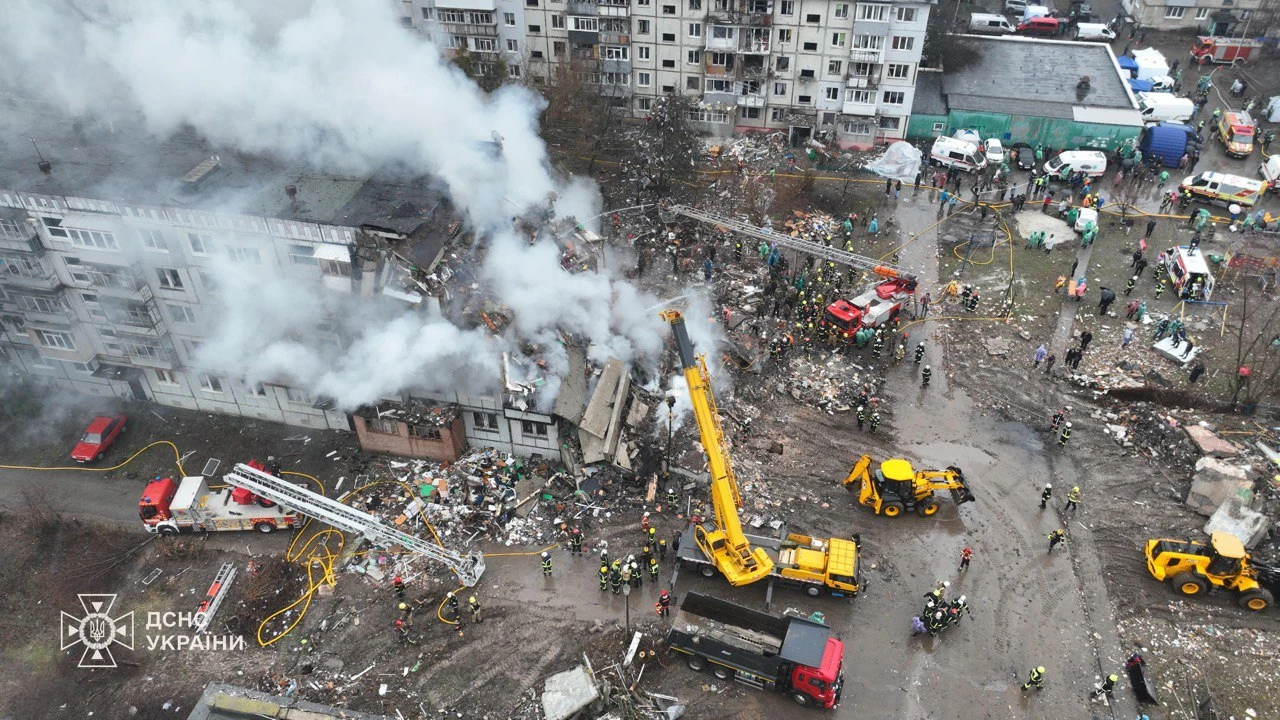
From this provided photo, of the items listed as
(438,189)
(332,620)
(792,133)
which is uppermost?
(438,189)

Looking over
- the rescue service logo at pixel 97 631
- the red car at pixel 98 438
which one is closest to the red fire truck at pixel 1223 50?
the red car at pixel 98 438

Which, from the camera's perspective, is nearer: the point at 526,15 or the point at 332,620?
the point at 332,620

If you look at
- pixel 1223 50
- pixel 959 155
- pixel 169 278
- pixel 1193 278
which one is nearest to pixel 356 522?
pixel 169 278

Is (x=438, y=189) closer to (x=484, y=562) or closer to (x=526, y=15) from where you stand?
(x=484, y=562)

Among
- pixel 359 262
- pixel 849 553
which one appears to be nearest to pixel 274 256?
pixel 359 262

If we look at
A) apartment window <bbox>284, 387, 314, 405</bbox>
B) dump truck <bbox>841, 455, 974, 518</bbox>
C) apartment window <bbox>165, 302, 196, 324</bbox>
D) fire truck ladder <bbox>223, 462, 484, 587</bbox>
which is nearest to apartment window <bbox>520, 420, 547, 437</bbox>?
fire truck ladder <bbox>223, 462, 484, 587</bbox>

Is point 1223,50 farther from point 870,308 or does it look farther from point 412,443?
point 412,443

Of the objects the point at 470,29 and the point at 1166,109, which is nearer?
the point at 470,29
